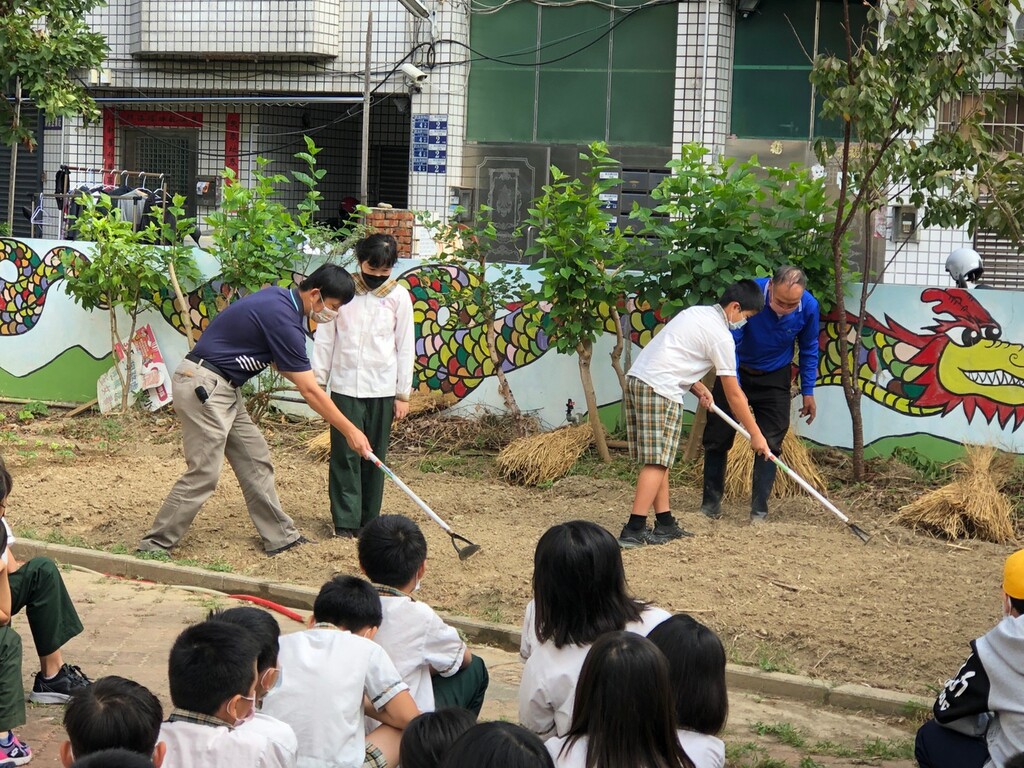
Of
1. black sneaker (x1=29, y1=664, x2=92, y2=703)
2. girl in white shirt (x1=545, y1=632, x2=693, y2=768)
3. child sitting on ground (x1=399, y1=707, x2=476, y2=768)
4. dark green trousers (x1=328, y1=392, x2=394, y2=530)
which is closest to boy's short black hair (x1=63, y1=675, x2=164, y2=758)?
child sitting on ground (x1=399, y1=707, x2=476, y2=768)

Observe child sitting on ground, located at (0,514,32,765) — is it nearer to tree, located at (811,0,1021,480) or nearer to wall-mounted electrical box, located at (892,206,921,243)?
tree, located at (811,0,1021,480)

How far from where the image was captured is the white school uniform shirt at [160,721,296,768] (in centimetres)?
338

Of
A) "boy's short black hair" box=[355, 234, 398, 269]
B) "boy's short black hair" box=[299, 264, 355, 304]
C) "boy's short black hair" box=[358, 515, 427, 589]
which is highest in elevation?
"boy's short black hair" box=[355, 234, 398, 269]

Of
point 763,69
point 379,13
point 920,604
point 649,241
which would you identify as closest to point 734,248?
point 649,241

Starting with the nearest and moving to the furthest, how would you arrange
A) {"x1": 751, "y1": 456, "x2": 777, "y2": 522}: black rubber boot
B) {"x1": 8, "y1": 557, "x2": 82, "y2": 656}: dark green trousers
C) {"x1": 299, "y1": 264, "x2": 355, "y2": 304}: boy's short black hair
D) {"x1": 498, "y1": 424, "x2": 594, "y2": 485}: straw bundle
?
{"x1": 8, "y1": 557, "x2": 82, "y2": 656}: dark green trousers
{"x1": 299, "y1": 264, "x2": 355, "y2": 304}: boy's short black hair
{"x1": 751, "y1": 456, "x2": 777, "y2": 522}: black rubber boot
{"x1": 498, "y1": 424, "x2": 594, "y2": 485}: straw bundle

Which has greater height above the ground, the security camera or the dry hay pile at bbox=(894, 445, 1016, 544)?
the security camera

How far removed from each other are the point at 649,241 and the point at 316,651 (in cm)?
636

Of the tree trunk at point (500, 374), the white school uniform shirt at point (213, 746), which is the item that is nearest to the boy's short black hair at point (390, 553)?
the white school uniform shirt at point (213, 746)

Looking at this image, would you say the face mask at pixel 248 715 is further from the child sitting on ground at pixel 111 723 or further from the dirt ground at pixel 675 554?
the dirt ground at pixel 675 554

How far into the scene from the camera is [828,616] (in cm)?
653

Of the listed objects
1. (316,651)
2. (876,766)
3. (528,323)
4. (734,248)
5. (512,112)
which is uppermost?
(512,112)

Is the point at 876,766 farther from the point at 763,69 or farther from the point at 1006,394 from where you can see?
the point at 763,69

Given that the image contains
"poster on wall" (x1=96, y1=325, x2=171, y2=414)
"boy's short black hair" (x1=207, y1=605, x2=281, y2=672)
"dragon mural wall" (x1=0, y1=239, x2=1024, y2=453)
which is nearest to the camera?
"boy's short black hair" (x1=207, y1=605, x2=281, y2=672)

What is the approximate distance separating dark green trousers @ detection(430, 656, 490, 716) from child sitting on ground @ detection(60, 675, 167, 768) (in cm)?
132
